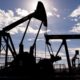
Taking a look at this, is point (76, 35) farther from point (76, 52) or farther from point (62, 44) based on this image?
point (76, 52)

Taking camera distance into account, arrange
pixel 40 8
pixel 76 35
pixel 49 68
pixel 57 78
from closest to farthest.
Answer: pixel 57 78, pixel 49 68, pixel 40 8, pixel 76 35

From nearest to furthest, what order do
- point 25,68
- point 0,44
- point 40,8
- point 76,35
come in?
point 25,68
point 40,8
point 76,35
point 0,44

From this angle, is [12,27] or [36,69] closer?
[36,69]

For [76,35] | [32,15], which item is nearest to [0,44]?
[32,15]

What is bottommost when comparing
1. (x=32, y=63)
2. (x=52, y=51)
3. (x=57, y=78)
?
(x=57, y=78)

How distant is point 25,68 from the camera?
27531mm

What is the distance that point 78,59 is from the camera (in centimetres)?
5597

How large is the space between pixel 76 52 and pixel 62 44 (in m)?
17.4

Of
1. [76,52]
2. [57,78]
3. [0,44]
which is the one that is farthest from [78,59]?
[57,78]

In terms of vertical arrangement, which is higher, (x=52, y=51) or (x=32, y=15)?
(x=32, y=15)

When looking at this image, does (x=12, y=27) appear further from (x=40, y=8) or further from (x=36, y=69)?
(x=36, y=69)

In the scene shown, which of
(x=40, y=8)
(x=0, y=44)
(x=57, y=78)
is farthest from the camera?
(x=0, y=44)

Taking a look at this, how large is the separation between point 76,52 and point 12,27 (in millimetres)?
22555

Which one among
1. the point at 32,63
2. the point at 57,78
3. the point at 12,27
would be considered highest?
the point at 12,27
